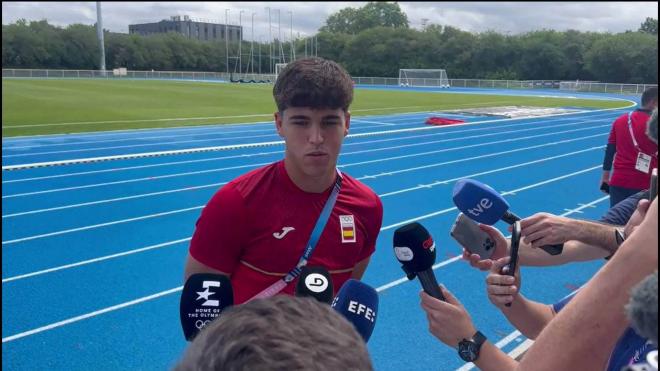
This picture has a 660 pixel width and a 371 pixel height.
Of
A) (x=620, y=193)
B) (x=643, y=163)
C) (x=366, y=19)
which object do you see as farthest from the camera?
(x=366, y=19)

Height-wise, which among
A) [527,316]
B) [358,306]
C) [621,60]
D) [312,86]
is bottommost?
[527,316]

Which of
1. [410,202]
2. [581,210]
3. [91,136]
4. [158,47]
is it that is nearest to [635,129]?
[581,210]

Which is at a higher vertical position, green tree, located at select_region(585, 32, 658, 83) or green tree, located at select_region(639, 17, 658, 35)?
green tree, located at select_region(585, 32, 658, 83)

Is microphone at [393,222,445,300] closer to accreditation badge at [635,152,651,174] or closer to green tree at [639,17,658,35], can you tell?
green tree at [639,17,658,35]

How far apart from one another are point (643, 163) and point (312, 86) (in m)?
4.46

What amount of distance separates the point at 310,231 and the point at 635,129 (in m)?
4.63

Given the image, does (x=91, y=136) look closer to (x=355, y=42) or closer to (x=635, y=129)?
(x=635, y=129)

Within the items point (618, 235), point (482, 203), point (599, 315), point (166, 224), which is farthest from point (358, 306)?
point (166, 224)

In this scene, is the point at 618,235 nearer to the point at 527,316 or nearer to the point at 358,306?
the point at 527,316

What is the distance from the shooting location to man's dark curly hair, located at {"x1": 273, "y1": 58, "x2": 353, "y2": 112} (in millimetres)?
2244

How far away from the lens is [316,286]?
135 centimetres

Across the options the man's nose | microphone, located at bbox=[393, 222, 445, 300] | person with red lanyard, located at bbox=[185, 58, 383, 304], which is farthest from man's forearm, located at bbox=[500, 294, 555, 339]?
the man's nose

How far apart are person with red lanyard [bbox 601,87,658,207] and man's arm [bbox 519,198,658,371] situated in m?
4.99

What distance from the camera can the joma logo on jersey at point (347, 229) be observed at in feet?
7.65
